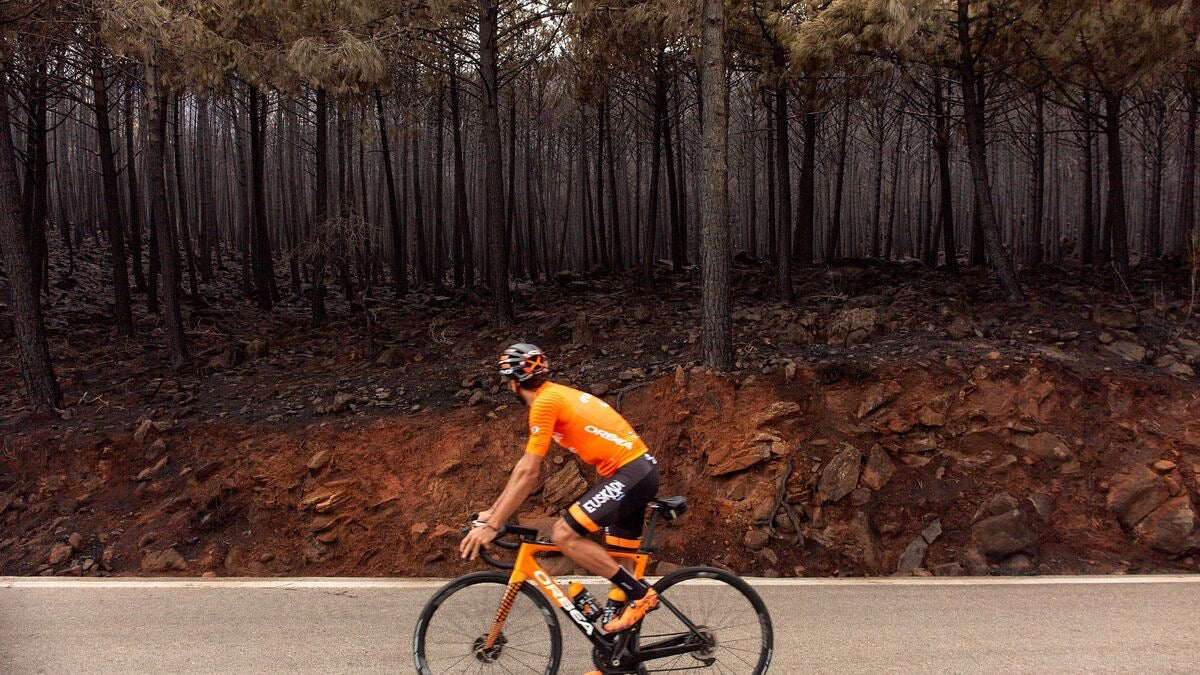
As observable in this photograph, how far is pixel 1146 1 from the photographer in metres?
9.71

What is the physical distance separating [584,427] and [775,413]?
513cm

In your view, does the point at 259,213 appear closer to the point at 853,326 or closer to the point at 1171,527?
the point at 853,326

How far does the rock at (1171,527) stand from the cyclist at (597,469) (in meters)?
6.21

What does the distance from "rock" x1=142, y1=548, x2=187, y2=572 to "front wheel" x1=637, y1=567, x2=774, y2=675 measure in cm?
614

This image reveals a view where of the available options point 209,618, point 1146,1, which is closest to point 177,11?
point 209,618

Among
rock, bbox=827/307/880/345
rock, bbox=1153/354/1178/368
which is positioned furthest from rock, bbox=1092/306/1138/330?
rock, bbox=827/307/880/345

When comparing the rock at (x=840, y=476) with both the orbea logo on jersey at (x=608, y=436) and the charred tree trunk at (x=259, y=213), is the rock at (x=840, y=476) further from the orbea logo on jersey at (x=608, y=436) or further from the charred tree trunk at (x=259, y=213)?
the charred tree trunk at (x=259, y=213)

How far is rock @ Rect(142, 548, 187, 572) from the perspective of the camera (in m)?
7.49

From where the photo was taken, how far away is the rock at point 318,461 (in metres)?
8.54

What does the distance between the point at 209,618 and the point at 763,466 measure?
550 cm

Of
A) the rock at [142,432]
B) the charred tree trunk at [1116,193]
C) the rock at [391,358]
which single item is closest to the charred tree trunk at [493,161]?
the rock at [391,358]

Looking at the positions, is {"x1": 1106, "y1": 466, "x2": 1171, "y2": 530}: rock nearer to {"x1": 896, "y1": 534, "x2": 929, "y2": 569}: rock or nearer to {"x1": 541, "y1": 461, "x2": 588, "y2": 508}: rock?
{"x1": 896, "y1": 534, "x2": 929, "y2": 569}: rock

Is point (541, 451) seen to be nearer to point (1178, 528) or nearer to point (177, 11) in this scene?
point (1178, 528)

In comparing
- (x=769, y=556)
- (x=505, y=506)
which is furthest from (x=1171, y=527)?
(x=505, y=506)
